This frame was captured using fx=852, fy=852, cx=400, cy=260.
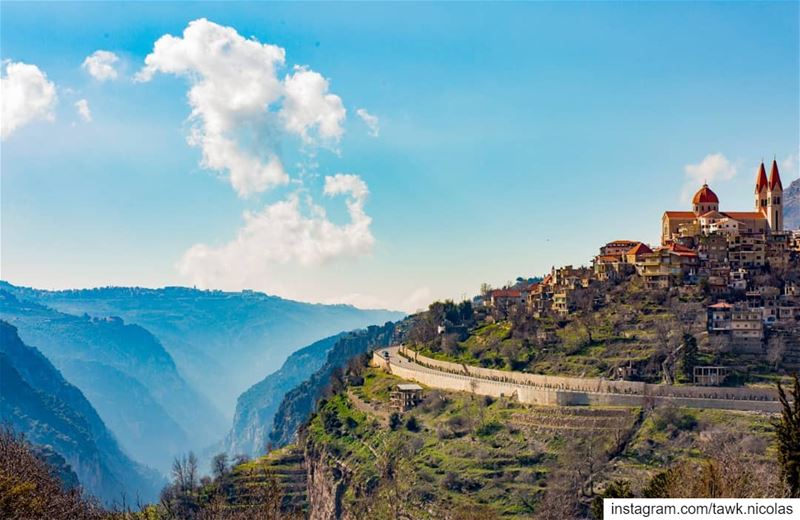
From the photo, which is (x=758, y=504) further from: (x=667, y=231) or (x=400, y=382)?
(x=667, y=231)

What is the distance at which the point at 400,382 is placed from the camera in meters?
66.9

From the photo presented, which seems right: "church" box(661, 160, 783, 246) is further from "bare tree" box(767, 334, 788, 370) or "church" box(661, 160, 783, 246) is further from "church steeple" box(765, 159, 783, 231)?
"bare tree" box(767, 334, 788, 370)

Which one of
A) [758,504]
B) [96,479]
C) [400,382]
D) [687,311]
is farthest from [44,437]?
[758,504]

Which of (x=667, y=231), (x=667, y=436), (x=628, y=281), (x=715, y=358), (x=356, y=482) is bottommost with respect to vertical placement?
(x=356, y=482)

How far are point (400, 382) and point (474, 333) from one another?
9.10 metres

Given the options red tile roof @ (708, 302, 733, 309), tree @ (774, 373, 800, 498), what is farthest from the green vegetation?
tree @ (774, 373, 800, 498)

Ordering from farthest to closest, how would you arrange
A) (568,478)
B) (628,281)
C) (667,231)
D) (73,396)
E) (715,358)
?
(73,396), (667,231), (628,281), (715,358), (568,478)

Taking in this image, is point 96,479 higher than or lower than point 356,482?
lower

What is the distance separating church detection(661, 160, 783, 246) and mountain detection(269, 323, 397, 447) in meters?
61.3

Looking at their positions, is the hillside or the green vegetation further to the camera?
the green vegetation

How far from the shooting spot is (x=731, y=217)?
217 ft

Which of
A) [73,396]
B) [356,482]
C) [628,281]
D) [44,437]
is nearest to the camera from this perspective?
[356,482]

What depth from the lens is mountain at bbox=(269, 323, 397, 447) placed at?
12938 centimetres

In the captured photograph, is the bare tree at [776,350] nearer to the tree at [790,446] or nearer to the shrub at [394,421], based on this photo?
the shrub at [394,421]
